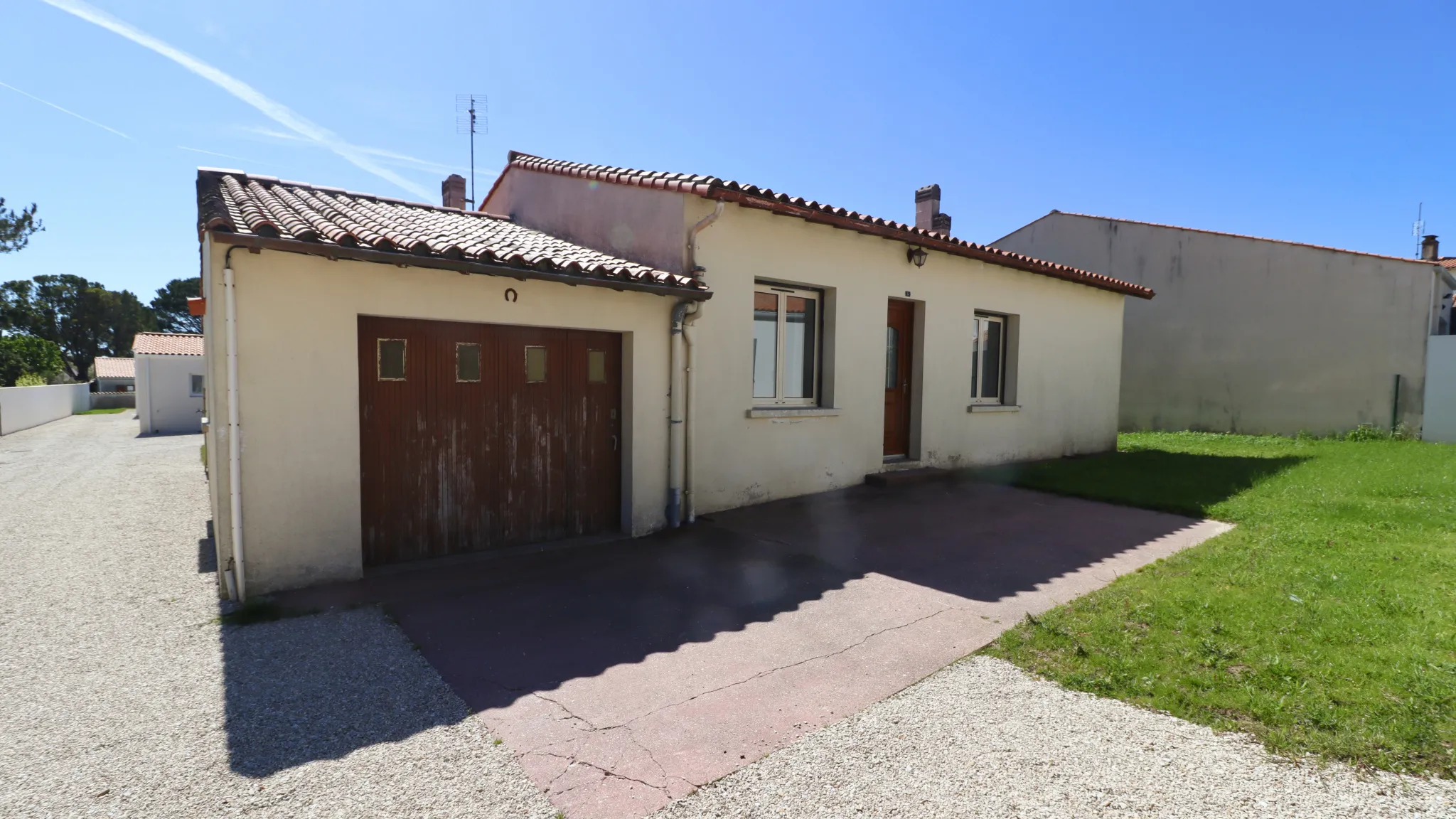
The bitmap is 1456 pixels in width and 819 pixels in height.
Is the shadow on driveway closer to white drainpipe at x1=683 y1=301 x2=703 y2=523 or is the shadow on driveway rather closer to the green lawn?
white drainpipe at x1=683 y1=301 x2=703 y2=523

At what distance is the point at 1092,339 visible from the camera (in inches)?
495

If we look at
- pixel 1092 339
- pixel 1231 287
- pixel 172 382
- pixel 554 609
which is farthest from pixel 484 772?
pixel 172 382

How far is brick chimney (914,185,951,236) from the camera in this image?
582 inches

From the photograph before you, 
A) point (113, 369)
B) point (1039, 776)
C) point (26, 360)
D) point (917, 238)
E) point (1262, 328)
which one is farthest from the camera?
point (113, 369)

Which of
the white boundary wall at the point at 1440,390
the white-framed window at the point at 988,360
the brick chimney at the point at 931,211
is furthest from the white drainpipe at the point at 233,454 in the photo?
the white boundary wall at the point at 1440,390

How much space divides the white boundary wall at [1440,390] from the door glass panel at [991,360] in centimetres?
1067

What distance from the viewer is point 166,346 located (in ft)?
81.9

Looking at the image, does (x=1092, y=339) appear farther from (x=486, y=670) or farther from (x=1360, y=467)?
(x=486, y=670)

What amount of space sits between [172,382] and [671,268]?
75.0ft

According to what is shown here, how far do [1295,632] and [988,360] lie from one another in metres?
7.22

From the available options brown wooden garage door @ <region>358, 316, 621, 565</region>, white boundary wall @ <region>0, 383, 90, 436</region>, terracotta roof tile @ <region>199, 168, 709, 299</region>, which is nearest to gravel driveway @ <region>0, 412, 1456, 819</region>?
brown wooden garage door @ <region>358, 316, 621, 565</region>

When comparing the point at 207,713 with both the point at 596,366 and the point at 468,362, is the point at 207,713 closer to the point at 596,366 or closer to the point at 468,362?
the point at 468,362

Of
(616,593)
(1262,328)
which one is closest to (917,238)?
(616,593)

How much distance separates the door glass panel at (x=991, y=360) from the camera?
1097cm
